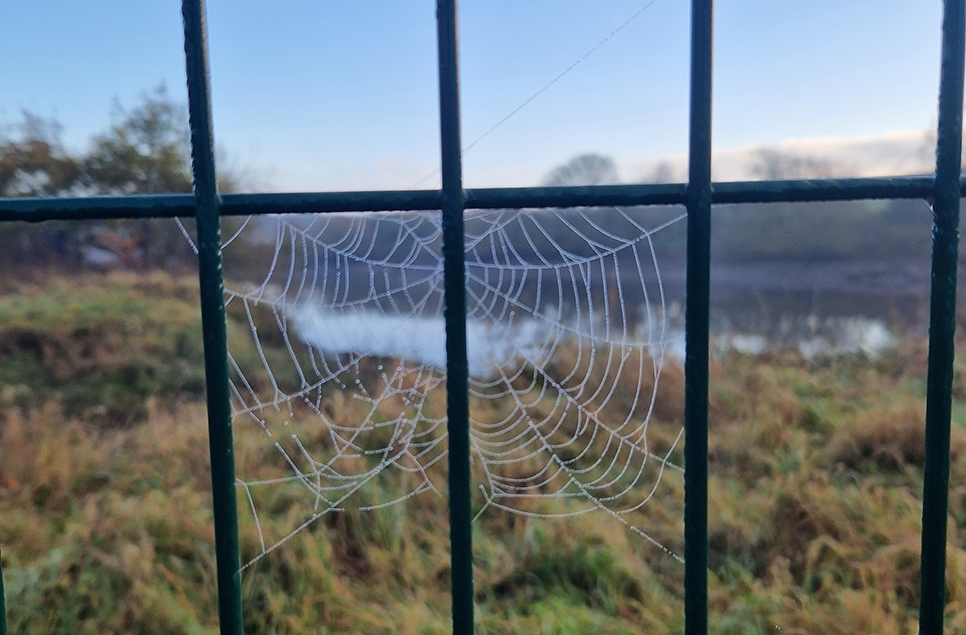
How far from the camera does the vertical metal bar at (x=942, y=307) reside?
896 millimetres

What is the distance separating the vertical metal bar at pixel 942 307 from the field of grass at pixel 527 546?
226 cm

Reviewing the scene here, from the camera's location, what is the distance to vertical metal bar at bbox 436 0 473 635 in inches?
32.6

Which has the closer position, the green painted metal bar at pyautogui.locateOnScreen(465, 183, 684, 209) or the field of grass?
the green painted metal bar at pyautogui.locateOnScreen(465, 183, 684, 209)

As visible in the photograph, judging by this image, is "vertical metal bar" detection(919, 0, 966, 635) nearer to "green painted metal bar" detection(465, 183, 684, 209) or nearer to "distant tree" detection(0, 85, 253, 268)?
"green painted metal bar" detection(465, 183, 684, 209)

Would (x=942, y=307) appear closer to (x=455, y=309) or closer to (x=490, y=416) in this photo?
(x=455, y=309)

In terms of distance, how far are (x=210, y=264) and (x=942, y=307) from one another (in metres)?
0.98

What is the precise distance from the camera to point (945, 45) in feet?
2.94

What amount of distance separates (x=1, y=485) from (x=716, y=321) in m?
8.06

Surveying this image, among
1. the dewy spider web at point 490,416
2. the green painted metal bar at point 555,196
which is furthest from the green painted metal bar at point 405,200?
the dewy spider web at point 490,416

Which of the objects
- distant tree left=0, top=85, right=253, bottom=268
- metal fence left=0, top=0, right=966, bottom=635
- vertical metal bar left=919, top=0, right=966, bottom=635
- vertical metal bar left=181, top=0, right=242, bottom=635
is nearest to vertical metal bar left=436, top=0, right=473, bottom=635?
metal fence left=0, top=0, right=966, bottom=635

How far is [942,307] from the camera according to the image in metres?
0.92

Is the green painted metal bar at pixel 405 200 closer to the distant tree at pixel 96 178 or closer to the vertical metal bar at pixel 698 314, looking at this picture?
the vertical metal bar at pixel 698 314

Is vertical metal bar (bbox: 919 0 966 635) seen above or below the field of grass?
above

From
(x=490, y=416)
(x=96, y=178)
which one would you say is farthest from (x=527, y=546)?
(x=96, y=178)
